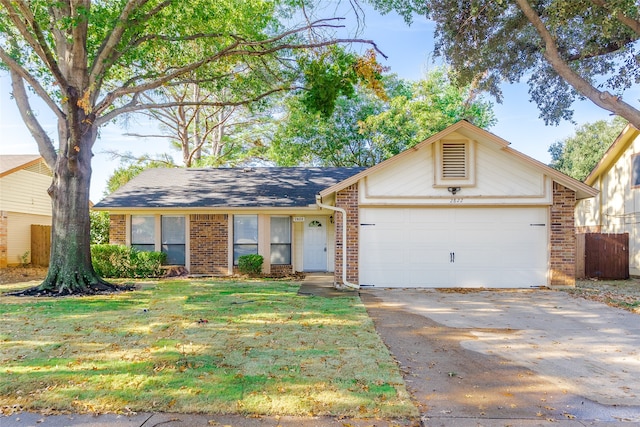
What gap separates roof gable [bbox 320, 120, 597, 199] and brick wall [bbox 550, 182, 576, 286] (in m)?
0.29

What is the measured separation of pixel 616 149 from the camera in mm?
15719

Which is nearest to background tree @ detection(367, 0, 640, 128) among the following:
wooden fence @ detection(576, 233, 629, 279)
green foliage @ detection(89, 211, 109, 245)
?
wooden fence @ detection(576, 233, 629, 279)

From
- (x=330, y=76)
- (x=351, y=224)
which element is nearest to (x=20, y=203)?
(x=330, y=76)

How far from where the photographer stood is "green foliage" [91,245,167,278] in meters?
13.5

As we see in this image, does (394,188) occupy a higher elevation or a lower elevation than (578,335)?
higher

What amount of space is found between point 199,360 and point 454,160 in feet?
29.1

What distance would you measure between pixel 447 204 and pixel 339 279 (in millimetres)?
3678

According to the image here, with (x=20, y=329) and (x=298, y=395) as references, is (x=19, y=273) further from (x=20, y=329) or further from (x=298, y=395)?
(x=298, y=395)

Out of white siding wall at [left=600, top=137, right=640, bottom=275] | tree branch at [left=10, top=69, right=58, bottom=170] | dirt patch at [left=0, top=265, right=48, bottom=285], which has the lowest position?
dirt patch at [left=0, top=265, right=48, bottom=285]

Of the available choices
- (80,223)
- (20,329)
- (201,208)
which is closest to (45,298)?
(80,223)

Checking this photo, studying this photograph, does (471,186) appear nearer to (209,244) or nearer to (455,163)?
(455,163)

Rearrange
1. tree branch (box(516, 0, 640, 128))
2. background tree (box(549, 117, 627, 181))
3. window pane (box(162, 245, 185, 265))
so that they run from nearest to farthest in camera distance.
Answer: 1. tree branch (box(516, 0, 640, 128))
2. window pane (box(162, 245, 185, 265))
3. background tree (box(549, 117, 627, 181))

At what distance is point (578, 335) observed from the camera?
6312 mm

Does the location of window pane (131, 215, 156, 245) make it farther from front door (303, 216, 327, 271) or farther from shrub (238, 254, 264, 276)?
front door (303, 216, 327, 271)
